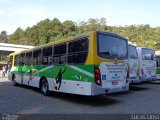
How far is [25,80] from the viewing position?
51.0 feet

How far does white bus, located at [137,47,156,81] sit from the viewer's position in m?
14.2

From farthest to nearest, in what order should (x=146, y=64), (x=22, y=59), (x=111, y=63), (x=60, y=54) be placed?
(x=22, y=59)
(x=146, y=64)
(x=60, y=54)
(x=111, y=63)

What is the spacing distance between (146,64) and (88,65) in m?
7.04

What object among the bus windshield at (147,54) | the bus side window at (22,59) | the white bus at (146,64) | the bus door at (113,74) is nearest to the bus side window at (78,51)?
the bus door at (113,74)

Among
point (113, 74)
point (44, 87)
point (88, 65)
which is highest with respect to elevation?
point (88, 65)

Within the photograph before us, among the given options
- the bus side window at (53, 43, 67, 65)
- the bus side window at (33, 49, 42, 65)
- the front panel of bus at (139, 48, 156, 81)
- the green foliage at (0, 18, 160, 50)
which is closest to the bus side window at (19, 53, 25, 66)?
the bus side window at (33, 49, 42, 65)

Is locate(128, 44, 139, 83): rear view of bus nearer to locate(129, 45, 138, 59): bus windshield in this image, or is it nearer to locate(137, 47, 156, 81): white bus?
locate(129, 45, 138, 59): bus windshield

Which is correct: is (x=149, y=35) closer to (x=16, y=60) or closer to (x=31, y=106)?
(x=16, y=60)

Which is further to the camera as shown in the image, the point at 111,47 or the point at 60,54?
the point at 60,54

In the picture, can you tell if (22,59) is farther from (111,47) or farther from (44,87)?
(111,47)

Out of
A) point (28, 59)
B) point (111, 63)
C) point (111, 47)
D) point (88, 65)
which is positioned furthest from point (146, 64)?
point (28, 59)

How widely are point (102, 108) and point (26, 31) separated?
96856 millimetres

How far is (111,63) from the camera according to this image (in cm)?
924

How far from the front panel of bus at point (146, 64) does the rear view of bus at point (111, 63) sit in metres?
4.38
